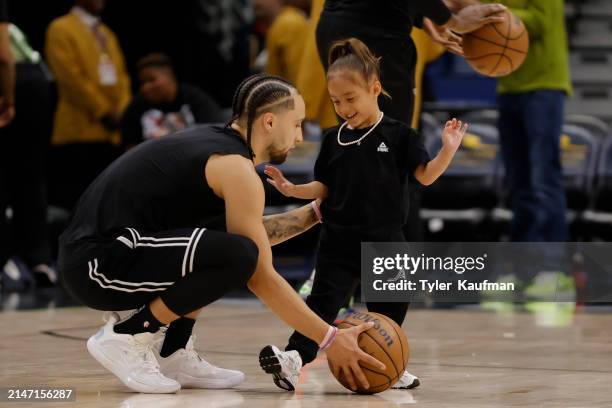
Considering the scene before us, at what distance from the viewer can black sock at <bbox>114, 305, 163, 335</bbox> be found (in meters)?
4.17

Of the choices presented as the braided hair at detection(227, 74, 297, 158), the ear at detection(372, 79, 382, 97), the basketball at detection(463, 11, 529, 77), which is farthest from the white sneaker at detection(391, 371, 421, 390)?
the basketball at detection(463, 11, 529, 77)

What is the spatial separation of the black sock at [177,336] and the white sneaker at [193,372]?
0.02 metres

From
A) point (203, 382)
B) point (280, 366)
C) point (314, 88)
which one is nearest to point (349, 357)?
point (280, 366)

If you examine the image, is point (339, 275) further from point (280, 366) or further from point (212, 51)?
point (212, 51)

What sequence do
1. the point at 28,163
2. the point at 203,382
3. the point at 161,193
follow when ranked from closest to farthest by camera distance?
the point at 161,193, the point at 203,382, the point at 28,163

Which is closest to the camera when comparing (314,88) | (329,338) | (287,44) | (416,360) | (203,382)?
(329,338)

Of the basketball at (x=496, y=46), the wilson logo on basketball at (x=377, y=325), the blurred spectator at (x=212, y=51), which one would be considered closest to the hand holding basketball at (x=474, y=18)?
the basketball at (x=496, y=46)

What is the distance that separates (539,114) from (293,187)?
347cm

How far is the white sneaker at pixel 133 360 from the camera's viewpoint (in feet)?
13.6

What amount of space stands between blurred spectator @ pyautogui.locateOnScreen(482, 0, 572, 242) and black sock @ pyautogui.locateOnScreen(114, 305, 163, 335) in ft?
13.0

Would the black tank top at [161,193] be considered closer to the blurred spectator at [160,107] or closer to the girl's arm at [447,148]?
the girl's arm at [447,148]

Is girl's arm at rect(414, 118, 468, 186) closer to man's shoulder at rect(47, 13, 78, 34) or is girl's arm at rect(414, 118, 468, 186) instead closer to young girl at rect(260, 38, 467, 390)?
young girl at rect(260, 38, 467, 390)

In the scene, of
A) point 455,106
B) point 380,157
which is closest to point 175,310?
point 380,157

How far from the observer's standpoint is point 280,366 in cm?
417
